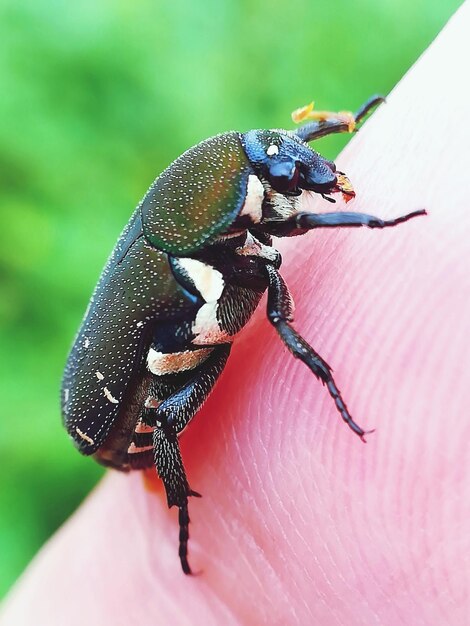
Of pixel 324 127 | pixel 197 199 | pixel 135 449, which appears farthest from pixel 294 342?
pixel 324 127

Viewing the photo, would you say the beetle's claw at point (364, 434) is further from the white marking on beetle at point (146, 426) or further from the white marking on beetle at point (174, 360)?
the white marking on beetle at point (146, 426)

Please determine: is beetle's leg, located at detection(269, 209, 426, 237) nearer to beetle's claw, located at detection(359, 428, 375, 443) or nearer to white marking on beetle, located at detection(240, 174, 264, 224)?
white marking on beetle, located at detection(240, 174, 264, 224)

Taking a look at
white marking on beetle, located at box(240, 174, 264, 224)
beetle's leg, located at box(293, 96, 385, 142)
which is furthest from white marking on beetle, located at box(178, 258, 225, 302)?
beetle's leg, located at box(293, 96, 385, 142)

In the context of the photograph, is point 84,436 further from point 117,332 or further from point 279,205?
point 279,205

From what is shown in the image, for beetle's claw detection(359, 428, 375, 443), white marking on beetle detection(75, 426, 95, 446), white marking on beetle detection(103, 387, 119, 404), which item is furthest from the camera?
white marking on beetle detection(75, 426, 95, 446)

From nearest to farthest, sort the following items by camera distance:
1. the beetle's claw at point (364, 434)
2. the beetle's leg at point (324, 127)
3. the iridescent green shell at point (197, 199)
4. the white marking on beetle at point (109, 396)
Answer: the beetle's claw at point (364, 434) < the iridescent green shell at point (197, 199) < the white marking on beetle at point (109, 396) < the beetle's leg at point (324, 127)

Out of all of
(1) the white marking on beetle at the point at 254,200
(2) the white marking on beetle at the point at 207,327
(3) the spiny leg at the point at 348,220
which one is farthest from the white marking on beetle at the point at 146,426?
(3) the spiny leg at the point at 348,220

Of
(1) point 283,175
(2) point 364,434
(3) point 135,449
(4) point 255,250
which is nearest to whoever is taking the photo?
(2) point 364,434
